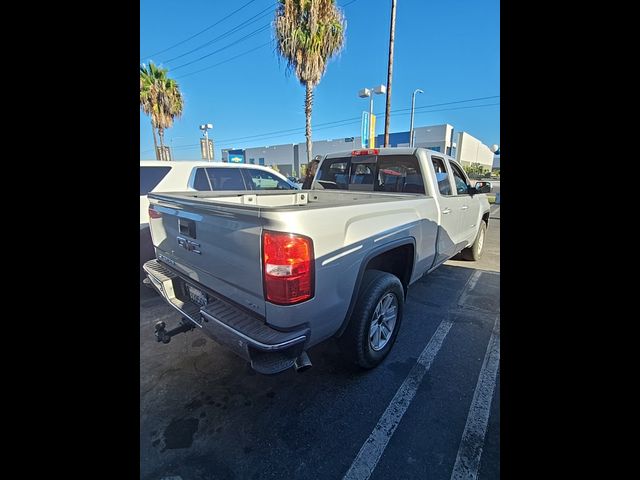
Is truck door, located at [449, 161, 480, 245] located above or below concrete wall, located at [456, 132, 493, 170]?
below

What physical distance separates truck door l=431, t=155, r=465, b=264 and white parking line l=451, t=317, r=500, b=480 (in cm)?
139

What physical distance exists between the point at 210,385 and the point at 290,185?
4.87 meters

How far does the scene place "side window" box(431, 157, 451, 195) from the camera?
3879 mm

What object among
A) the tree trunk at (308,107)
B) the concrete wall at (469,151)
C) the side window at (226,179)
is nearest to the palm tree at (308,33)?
the tree trunk at (308,107)

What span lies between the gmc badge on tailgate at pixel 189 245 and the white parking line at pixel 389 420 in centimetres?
188

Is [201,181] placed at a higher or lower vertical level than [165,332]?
higher

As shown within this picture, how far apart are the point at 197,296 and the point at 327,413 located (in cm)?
144

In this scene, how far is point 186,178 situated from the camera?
5.22 meters

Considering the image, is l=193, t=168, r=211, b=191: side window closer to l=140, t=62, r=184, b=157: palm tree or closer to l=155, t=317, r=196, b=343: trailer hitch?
l=155, t=317, r=196, b=343: trailer hitch

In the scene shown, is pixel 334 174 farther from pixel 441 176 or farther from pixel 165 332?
pixel 165 332

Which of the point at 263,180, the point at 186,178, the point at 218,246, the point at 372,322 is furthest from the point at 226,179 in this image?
the point at 372,322

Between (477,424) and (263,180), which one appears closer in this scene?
(477,424)

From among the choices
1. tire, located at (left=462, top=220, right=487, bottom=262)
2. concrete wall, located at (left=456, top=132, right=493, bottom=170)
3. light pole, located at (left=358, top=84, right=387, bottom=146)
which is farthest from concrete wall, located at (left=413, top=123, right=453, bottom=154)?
tire, located at (left=462, top=220, right=487, bottom=262)
